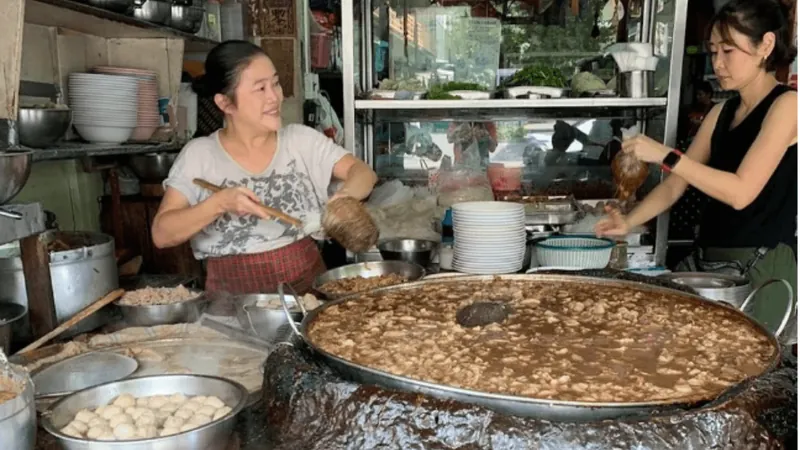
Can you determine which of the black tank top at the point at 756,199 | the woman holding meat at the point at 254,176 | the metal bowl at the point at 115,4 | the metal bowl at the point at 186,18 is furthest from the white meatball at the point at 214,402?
the metal bowl at the point at 186,18

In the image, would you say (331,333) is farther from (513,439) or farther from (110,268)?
(110,268)

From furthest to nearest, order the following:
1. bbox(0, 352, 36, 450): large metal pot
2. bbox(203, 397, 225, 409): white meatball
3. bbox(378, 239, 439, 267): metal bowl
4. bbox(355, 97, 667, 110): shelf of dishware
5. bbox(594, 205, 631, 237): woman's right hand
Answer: bbox(355, 97, 667, 110): shelf of dishware < bbox(378, 239, 439, 267): metal bowl < bbox(594, 205, 631, 237): woman's right hand < bbox(203, 397, 225, 409): white meatball < bbox(0, 352, 36, 450): large metal pot

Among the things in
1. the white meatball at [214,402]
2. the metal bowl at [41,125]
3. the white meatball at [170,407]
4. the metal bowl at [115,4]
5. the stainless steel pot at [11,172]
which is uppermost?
the metal bowl at [115,4]

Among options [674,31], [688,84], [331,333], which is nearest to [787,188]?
[674,31]

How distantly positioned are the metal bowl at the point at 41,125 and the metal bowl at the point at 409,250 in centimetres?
146

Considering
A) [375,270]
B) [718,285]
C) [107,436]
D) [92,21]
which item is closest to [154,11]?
[92,21]

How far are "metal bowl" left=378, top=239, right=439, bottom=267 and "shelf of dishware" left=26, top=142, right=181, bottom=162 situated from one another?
1.23 m

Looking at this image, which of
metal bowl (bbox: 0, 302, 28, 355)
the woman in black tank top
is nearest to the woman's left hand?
the woman in black tank top

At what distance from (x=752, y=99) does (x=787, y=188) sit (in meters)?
→ 0.39

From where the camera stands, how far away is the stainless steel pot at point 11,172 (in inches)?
63.1

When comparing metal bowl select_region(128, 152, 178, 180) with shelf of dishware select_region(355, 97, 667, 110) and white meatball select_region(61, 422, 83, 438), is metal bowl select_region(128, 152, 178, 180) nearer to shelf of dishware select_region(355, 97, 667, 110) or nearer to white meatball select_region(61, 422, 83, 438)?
shelf of dishware select_region(355, 97, 667, 110)

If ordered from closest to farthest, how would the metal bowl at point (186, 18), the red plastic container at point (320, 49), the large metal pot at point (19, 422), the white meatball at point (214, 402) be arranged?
1. the large metal pot at point (19, 422)
2. the white meatball at point (214, 402)
3. the metal bowl at point (186, 18)
4. the red plastic container at point (320, 49)

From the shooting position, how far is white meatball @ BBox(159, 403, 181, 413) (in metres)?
1.43

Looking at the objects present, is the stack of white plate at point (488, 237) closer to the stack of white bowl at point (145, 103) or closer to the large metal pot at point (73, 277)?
the large metal pot at point (73, 277)
